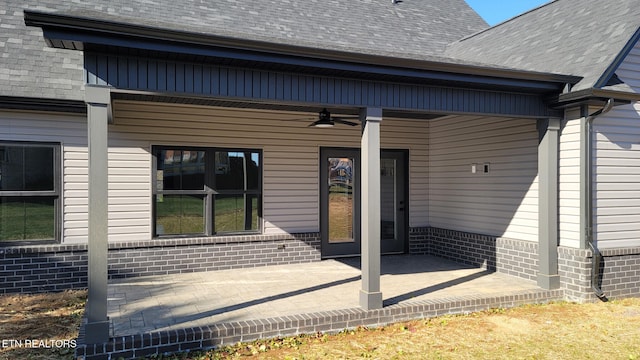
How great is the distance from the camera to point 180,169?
7348 millimetres

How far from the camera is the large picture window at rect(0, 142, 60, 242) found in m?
6.37

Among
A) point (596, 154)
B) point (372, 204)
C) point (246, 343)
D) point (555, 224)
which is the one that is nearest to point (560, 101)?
point (596, 154)

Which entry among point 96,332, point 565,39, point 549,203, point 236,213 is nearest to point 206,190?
point 236,213

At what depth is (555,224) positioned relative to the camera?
6.16 meters

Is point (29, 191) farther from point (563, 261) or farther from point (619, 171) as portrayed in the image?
point (619, 171)

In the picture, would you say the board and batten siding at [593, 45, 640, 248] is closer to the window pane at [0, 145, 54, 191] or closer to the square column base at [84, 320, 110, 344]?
the square column base at [84, 320, 110, 344]

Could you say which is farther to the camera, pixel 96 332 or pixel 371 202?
pixel 371 202

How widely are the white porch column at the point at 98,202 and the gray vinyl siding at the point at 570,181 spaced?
5.69 meters

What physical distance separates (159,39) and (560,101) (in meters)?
4.99

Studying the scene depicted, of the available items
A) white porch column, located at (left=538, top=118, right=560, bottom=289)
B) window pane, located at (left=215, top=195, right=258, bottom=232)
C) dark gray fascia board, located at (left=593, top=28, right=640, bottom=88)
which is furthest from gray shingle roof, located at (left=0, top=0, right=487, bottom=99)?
window pane, located at (left=215, top=195, right=258, bottom=232)

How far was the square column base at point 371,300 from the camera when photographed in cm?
516

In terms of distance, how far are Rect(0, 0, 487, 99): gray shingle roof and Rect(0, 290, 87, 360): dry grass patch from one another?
110 inches

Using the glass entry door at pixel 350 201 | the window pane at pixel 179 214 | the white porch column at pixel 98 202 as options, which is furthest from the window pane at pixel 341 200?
the white porch column at pixel 98 202

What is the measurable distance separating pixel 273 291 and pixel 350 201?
3.06 metres
